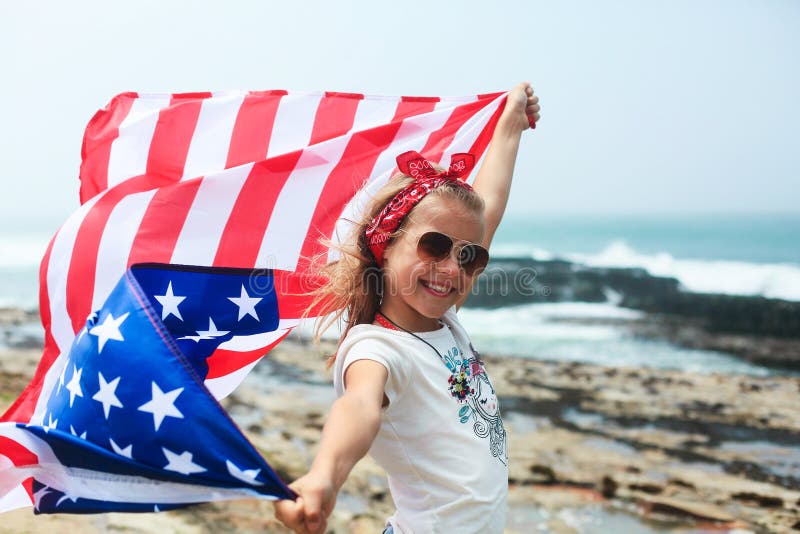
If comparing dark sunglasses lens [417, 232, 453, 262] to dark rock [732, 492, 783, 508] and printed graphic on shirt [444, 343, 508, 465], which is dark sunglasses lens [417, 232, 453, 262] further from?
dark rock [732, 492, 783, 508]

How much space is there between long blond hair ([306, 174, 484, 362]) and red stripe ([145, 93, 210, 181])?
4.29ft

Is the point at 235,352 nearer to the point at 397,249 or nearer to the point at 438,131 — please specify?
the point at 397,249

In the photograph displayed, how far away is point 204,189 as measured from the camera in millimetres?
3047

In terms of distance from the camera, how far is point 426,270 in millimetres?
1975

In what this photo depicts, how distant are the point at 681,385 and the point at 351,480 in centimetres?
585

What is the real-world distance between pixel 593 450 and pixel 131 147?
14.9 feet

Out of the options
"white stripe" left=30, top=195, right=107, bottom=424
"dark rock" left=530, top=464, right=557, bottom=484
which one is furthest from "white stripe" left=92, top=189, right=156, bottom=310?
"dark rock" left=530, top=464, right=557, bottom=484

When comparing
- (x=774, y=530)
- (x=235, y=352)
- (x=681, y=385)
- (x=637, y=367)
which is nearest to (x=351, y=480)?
(x=235, y=352)

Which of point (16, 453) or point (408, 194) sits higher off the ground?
point (408, 194)

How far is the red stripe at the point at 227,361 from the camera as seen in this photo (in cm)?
264

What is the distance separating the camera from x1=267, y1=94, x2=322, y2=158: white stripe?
11.0 feet

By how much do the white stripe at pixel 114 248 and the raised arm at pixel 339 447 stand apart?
1471mm

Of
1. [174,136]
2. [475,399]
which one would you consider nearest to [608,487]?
[475,399]

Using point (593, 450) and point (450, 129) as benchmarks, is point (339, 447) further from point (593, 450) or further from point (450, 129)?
point (593, 450)
